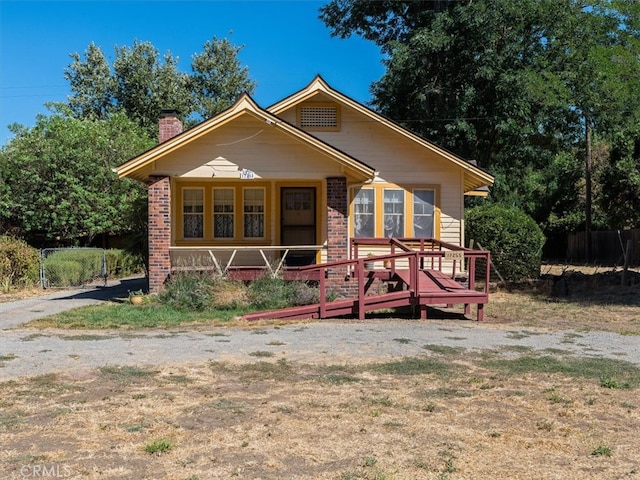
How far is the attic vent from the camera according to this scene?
1772 centimetres

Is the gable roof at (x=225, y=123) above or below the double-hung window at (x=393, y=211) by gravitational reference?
above

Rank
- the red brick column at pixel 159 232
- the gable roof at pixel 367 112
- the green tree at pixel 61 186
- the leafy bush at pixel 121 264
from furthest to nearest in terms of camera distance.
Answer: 1. the green tree at pixel 61 186
2. the leafy bush at pixel 121 264
3. the gable roof at pixel 367 112
4. the red brick column at pixel 159 232

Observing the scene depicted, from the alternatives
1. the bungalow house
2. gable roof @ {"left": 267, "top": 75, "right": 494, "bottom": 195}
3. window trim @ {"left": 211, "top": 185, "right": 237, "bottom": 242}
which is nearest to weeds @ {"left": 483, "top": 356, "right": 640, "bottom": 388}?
the bungalow house

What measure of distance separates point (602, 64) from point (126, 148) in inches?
802

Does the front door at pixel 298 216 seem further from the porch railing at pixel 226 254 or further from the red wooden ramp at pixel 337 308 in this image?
the red wooden ramp at pixel 337 308

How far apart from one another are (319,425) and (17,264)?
15.8 metres

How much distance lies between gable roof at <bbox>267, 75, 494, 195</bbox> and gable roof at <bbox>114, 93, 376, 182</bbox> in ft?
9.06

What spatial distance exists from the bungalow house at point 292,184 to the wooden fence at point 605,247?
49.6 ft

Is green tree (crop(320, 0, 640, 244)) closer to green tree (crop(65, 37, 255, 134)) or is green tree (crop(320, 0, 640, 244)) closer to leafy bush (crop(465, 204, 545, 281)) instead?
leafy bush (crop(465, 204, 545, 281))

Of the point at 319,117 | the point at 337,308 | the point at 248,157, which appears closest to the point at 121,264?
the point at 319,117

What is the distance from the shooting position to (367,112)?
56.3 ft

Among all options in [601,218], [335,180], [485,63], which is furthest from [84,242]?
[601,218]

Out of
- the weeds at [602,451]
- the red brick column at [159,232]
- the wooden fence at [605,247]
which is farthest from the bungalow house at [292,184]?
the wooden fence at [605,247]

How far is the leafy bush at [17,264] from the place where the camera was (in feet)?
58.4
